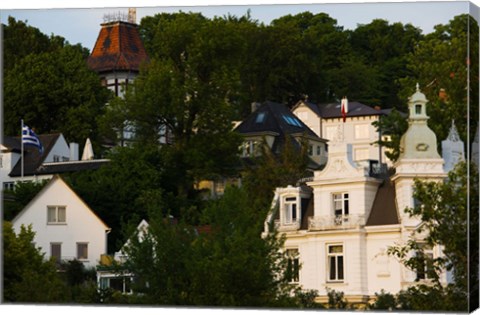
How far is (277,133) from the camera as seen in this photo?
36281 mm

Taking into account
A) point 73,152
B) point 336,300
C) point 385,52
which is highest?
point 385,52

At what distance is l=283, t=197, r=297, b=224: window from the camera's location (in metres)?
36.1

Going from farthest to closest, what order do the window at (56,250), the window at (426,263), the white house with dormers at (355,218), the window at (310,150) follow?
the window at (56,250)
the window at (310,150)
the white house with dormers at (355,218)
the window at (426,263)

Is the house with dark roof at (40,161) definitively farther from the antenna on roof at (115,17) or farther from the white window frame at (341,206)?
the white window frame at (341,206)

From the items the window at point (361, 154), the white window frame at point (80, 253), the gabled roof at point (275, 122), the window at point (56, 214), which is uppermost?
the gabled roof at point (275, 122)

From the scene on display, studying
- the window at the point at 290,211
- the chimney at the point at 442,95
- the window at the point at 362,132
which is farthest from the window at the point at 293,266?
the chimney at the point at 442,95

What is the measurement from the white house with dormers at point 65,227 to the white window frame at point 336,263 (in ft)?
14.6

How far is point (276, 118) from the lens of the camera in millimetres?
35906

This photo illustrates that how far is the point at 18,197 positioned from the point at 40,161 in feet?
2.73

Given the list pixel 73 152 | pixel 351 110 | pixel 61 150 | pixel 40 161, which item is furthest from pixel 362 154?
pixel 40 161

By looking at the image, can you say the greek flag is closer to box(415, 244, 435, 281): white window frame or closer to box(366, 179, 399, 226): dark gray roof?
box(366, 179, 399, 226): dark gray roof

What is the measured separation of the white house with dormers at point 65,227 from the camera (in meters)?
36.5

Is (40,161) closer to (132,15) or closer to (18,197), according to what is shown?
(18,197)

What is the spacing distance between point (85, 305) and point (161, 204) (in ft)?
8.64
